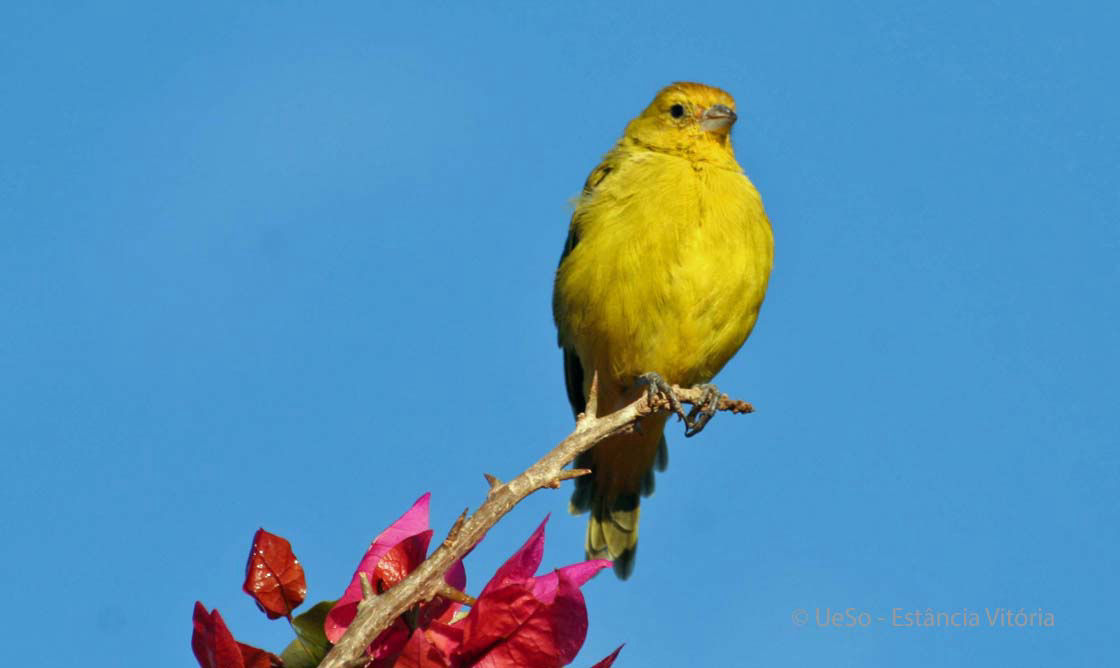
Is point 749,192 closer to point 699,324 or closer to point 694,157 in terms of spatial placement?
point 694,157

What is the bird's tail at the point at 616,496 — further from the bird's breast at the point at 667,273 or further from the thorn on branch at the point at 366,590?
the thorn on branch at the point at 366,590

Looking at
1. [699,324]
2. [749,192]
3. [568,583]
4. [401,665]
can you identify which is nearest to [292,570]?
[401,665]

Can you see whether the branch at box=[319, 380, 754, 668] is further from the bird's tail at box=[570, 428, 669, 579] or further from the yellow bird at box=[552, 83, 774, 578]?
the bird's tail at box=[570, 428, 669, 579]

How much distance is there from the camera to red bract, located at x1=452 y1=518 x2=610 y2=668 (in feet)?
9.17

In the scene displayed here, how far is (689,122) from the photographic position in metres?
7.80

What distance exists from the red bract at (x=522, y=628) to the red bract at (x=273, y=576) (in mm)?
396

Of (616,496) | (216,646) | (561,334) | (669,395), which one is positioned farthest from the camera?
(616,496)

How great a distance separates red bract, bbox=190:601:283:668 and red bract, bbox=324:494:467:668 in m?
0.18

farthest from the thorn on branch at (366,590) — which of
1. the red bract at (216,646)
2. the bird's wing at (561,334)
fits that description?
the bird's wing at (561,334)

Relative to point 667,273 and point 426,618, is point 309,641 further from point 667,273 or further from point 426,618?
point 667,273

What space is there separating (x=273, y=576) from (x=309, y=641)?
17 cm

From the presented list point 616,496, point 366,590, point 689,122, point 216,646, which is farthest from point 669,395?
point 216,646

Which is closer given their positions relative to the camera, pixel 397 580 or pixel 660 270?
pixel 397 580

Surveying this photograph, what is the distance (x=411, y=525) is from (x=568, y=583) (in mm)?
441
